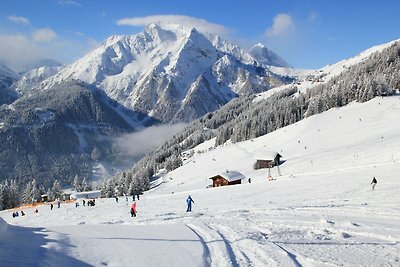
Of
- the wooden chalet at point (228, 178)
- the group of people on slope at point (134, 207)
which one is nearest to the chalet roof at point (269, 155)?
the wooden chalet at point (228, 178)

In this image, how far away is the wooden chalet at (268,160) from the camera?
9006 cm

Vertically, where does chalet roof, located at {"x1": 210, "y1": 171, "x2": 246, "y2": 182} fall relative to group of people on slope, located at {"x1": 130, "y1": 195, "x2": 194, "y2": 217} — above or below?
above

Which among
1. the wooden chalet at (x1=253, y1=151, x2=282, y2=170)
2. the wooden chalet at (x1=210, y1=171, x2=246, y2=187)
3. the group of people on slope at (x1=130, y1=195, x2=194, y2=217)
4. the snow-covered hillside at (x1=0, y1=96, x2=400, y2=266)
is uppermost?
the wooden chalet at (x1=253, y1=151, x2=282, y2=170)

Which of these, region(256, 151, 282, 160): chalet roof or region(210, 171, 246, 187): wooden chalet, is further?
region(256, 151, 282, 160): chalet roof

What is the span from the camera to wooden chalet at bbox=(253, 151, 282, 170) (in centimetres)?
9006

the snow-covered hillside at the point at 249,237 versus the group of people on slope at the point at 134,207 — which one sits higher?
the group of people on slope at the point at 134,207

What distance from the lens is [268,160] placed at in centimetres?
9125

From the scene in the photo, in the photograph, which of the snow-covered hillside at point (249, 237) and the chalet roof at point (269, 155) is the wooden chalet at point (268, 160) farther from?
the snow-covered hillside at point (249, 237)

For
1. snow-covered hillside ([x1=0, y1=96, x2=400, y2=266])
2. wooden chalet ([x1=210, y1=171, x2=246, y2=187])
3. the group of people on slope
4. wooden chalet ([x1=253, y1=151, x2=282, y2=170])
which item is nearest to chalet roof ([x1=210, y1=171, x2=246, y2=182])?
wooden chalet ([x1=210, y1=171, x2=246, y2=187])

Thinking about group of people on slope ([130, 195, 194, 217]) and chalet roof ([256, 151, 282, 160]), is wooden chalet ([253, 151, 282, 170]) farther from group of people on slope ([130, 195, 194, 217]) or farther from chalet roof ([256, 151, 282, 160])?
group of people on slope ([130, 195, 194, 217])

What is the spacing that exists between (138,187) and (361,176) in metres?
65.7

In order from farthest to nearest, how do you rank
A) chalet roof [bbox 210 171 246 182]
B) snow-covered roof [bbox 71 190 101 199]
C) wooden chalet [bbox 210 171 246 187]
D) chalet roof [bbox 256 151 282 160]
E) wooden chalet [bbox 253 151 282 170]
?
snow-covered roof [bbox 71 190 101 199]
chalet roof [bbox 256 151 282 160]
wooden chalet [bbox 253 151 282 170]
chalet roof [bbox 210 171 246 182]
wooden chalet [bbox 210 171 246 187]

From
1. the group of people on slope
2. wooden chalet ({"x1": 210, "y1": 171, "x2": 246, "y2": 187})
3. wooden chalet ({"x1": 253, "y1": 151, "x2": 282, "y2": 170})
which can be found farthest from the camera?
wooden chalet ({"x1": 253, "y1": 151, "x2": 282, "y2": 170})

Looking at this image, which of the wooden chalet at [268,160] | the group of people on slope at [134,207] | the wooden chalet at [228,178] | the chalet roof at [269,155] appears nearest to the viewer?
the group of people on slope at [134,207]
